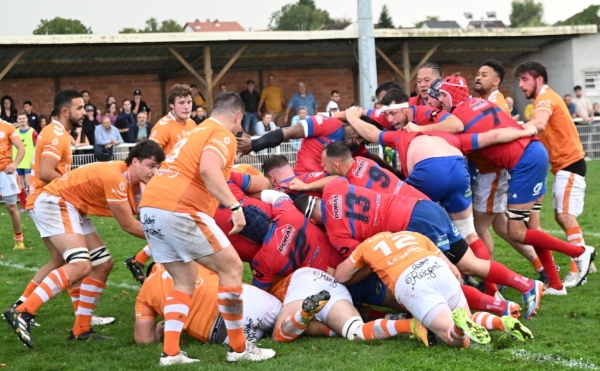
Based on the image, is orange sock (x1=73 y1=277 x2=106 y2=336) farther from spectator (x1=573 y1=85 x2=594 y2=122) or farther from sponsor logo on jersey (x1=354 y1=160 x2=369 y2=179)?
spectator (x1=573 y1=85 x2=594 y2=122)

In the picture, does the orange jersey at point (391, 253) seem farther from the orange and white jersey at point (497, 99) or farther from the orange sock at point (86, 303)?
the orange and white jersey at point (497, 99)

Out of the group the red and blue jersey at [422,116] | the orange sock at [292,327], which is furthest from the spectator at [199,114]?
the orange sock at [292,327]

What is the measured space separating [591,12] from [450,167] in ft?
224

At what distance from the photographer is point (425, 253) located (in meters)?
6.18

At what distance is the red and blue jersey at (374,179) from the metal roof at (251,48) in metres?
15.0

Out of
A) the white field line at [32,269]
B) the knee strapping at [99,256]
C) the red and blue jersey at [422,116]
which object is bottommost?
the white field line at [32,269]

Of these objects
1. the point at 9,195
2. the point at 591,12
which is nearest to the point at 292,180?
the point at 9,195

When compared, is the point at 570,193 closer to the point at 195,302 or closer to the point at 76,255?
the point at 195,302

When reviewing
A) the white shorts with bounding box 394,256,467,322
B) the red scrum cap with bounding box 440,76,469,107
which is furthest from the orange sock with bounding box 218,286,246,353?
the red scrum cap with bounding box 440,76,469,107

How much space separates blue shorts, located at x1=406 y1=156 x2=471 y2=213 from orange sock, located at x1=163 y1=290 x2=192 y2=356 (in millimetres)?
2585

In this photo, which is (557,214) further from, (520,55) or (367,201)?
(520,55)

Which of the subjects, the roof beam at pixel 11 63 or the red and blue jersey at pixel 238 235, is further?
the roof beam at pixel 11 63

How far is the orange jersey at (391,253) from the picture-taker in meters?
6.18

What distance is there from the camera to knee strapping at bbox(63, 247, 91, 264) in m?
7.14
